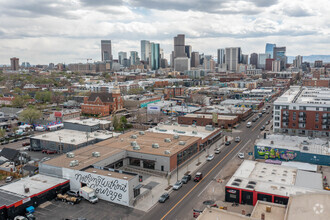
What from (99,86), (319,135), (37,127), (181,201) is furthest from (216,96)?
(181,201)

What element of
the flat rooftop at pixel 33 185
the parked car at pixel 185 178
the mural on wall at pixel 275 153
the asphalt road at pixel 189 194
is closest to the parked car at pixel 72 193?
the flat rooftop at pixel 33 185

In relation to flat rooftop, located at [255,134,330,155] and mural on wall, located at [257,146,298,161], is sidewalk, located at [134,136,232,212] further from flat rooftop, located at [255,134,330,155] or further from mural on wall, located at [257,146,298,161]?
flat rooftop, located at [255,134,330,155]

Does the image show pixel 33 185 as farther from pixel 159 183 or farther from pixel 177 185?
pixel 177 185

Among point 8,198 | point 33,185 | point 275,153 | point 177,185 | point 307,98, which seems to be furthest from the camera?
point 307,98

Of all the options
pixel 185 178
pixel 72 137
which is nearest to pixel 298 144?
pixel 185 178

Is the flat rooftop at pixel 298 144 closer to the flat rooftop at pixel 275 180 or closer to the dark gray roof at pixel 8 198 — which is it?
the flat rooftop at pixel 275 180

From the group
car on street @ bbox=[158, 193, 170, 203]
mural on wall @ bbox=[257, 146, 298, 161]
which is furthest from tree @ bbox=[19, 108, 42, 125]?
mural on wall @ bbox=[257, 146, 298, 161]

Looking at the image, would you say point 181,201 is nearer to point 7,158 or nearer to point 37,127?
point 7,158
